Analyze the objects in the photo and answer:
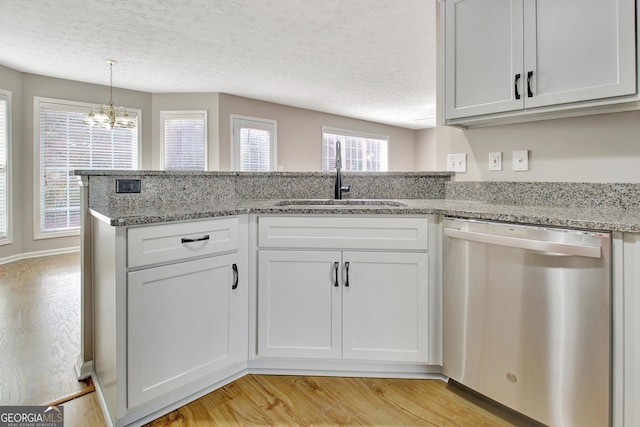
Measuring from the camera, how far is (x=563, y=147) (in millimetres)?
1677

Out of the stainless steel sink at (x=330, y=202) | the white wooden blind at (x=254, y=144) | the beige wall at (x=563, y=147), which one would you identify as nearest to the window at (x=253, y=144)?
the white wooden blind at (x=254, y=144)

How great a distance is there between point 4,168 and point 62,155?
27.3 inches

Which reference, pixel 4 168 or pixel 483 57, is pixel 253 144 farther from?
pixel 483 57

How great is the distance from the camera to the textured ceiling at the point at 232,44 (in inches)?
117

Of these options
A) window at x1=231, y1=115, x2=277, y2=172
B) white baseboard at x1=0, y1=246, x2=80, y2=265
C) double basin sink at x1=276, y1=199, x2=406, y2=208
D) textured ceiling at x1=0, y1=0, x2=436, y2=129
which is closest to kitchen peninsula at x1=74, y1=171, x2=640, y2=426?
double basin sink at x1=276, y1=199, x2=406, y2=208

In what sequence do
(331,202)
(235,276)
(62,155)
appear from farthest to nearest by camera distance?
(62,155) → (331,202) → (235,276)

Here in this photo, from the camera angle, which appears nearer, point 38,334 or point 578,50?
point 578,50

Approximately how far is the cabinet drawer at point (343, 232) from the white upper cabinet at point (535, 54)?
718 mm

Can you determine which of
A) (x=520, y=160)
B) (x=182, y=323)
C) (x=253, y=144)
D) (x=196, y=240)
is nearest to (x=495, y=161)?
(x=520, y=160)

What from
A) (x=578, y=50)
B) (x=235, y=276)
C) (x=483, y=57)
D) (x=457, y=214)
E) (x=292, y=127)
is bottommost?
(x=235, y=276)

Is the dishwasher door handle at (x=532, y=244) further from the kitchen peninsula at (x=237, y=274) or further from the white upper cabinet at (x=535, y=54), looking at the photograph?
the white upper cabinet at (x=535, y=54)

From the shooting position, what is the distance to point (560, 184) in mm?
1676

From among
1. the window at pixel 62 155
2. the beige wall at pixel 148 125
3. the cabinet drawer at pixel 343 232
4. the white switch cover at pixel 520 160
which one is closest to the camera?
the cabinet drawer at pixel 343 232

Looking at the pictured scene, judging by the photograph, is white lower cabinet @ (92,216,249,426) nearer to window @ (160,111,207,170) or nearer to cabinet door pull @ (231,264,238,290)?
cabinet door pull @ (231,264,238,290)
